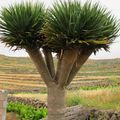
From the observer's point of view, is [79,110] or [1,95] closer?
[1,95]

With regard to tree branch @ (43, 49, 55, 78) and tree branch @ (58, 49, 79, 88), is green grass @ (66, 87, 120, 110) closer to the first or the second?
tree branch @ (43, 49, 55, 78)

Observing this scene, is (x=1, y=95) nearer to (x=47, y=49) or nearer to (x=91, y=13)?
(x=47, y=49)

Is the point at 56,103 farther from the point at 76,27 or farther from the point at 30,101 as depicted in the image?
the point at 30,101

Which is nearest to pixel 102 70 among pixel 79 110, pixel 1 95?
pixel 79 110

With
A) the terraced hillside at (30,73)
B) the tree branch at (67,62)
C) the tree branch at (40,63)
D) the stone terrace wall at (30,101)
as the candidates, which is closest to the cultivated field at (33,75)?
the terraced hillside at (30,73)

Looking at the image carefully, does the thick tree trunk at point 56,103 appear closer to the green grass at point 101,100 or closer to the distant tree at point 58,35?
the distant tree at point 58,35

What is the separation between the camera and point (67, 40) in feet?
37.3

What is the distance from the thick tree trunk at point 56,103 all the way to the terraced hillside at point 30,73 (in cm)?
2785

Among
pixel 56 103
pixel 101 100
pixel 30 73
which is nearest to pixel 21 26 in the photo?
pixel 56 103

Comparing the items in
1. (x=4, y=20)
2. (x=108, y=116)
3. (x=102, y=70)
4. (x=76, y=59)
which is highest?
(x=102, y=70)

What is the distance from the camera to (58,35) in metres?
11.4

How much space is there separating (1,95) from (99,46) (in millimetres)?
2890

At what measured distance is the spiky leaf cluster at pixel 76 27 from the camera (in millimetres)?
11422

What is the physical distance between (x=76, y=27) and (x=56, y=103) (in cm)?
193
